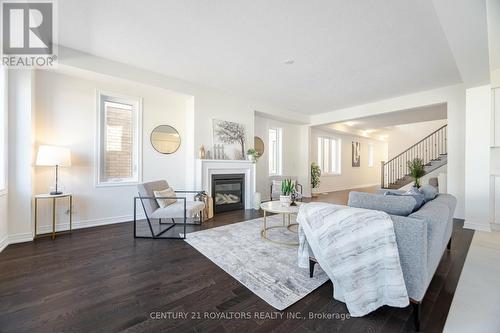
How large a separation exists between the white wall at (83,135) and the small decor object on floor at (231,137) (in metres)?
1.08

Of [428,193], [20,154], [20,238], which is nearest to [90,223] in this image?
[20,238]

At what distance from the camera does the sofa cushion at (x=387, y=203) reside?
1719 mm

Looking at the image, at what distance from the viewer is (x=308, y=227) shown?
73.4 inches

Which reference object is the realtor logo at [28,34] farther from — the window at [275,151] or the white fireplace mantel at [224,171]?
the window at [275,151]

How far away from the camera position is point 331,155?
29.6 feet

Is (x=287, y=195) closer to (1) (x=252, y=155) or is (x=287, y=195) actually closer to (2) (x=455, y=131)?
(1) (x=252, y=155)

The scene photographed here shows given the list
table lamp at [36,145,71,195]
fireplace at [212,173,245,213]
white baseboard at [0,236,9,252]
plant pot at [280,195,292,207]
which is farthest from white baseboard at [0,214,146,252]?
plant pot at [280,195,292,207]

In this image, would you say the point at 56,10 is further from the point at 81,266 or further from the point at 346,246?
the point at 346,246

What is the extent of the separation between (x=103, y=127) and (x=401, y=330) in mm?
4853

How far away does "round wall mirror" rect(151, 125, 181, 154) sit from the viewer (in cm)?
443

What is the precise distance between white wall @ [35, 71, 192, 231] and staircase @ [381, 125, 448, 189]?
27.1 ft

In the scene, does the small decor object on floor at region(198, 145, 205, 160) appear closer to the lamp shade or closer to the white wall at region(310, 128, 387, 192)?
the lamp shade

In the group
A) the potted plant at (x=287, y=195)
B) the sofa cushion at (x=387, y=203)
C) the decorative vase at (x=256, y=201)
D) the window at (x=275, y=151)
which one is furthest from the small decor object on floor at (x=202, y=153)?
the sofa cushion at (x=387, y=203)

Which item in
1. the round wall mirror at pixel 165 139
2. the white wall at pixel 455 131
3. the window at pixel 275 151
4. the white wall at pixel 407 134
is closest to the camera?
the white wall at pixel 455 131
